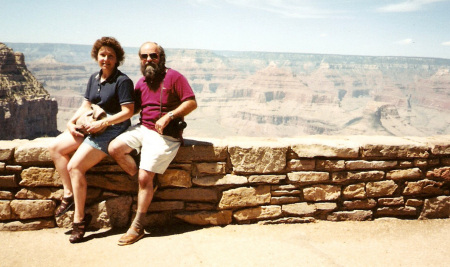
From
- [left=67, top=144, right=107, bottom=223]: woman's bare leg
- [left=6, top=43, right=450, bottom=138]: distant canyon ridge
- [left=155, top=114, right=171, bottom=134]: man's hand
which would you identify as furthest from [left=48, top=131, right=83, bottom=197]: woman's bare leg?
[left=6, top=43, right=450, bottom=138]: distant canyon ridge

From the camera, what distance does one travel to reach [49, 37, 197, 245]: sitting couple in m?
2.85

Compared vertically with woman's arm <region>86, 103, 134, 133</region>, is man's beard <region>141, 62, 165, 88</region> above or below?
above

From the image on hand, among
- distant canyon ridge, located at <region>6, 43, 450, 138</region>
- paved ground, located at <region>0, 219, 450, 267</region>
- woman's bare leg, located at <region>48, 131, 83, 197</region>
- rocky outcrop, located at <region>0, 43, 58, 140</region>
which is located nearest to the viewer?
paved ground, located at <region>0, 219, 450, 267</region>

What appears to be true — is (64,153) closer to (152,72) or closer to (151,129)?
(151,129)

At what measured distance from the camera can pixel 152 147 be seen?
289 cm

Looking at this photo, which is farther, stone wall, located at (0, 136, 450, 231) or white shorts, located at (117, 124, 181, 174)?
stone wall, located at (0, 136, 450, 231)

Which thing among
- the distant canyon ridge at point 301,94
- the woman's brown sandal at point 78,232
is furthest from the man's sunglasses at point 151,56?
the distant canyon ridge at point 301,94

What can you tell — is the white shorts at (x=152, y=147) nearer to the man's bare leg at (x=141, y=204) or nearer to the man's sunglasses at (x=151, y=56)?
the man's bare leg at (x=141, y=204)

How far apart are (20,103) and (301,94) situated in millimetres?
102144

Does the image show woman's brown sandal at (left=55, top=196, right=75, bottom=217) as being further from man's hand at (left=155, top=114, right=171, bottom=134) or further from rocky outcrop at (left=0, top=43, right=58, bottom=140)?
rocky outcrop at (left=0, top=43, right=58, bottom=140)

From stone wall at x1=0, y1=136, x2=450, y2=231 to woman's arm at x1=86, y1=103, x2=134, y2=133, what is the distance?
0.42 meters

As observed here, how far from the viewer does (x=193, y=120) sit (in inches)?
4601

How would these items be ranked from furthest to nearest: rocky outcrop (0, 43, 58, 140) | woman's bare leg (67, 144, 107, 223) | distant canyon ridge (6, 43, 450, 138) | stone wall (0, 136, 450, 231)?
distant canyon ridge (6, 43, 450, 138) → rocky outcrop (0, 43, 58, 140) → stone wall (0, 136, 450, 231) → woman's bare leg (67, 144, 107, 223)

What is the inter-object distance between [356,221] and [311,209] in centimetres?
56
